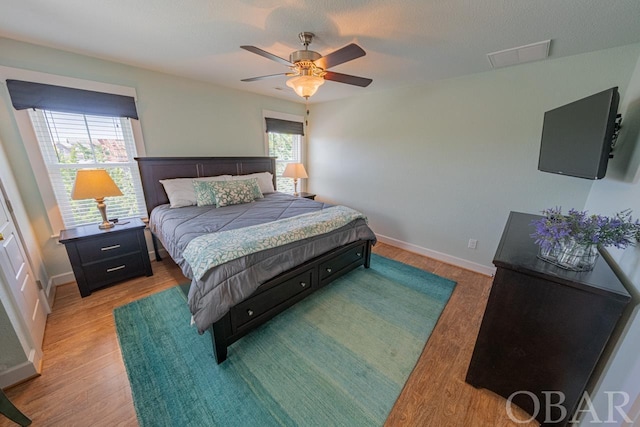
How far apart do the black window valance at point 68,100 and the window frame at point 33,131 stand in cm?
4

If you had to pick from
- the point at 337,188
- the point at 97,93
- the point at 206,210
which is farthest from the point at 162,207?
the point at 337,188

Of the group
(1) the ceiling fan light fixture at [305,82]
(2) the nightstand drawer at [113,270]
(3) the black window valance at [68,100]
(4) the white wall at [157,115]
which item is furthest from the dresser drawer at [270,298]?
(3) the black window valance at [68,100]

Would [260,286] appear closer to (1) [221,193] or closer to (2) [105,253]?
(1) [221,193]

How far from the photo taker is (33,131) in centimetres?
205

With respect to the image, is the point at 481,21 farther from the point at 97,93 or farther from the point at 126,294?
the point at 126,294

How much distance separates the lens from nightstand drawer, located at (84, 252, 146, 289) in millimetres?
2205

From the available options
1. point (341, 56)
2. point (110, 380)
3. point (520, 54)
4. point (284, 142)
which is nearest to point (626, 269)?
point (520, 54)

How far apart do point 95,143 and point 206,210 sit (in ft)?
4.34

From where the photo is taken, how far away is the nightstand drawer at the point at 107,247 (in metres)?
2.15

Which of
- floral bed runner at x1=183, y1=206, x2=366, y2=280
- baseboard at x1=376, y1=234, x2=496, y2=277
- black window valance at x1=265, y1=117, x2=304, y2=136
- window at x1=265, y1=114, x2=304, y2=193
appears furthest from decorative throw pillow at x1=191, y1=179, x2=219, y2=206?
baseboard at x1=376, y1=234, x2=496, y2=277

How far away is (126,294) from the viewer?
7.36 ft

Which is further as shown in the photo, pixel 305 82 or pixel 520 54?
pixel 520 54

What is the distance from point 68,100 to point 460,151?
4200mm

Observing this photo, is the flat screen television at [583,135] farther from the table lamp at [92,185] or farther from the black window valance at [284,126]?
the table lamp at [92,185]
